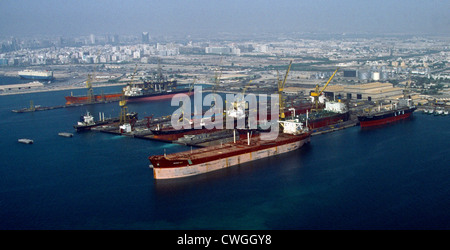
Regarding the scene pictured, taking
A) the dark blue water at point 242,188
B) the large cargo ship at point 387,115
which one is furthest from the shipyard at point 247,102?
the dark blue water at point 242,188

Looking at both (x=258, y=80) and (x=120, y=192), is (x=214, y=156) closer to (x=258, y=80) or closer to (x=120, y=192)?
(x=120, y=192)

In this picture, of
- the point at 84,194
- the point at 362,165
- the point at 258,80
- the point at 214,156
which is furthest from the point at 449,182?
the point at 258,80

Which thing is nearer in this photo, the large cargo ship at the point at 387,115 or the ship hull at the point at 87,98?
the large cargo ship at the point at 387,115

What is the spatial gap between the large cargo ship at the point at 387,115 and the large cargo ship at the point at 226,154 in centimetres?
311

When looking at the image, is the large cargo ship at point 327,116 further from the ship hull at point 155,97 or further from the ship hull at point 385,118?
the ship hull at point 155,97

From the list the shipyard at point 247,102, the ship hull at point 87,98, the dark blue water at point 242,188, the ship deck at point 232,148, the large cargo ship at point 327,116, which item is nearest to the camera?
the dark blue water at point 242,188

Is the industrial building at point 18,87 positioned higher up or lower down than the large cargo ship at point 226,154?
higher up

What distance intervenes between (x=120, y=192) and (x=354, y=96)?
14.5 meters

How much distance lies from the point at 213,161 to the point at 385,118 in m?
8.09

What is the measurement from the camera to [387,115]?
663 inches

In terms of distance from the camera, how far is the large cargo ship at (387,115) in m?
16.0

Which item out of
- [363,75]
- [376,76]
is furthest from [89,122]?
[363,75]

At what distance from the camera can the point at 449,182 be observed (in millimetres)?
9867

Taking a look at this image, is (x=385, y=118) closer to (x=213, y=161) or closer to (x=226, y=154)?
(x=226, y=154)
